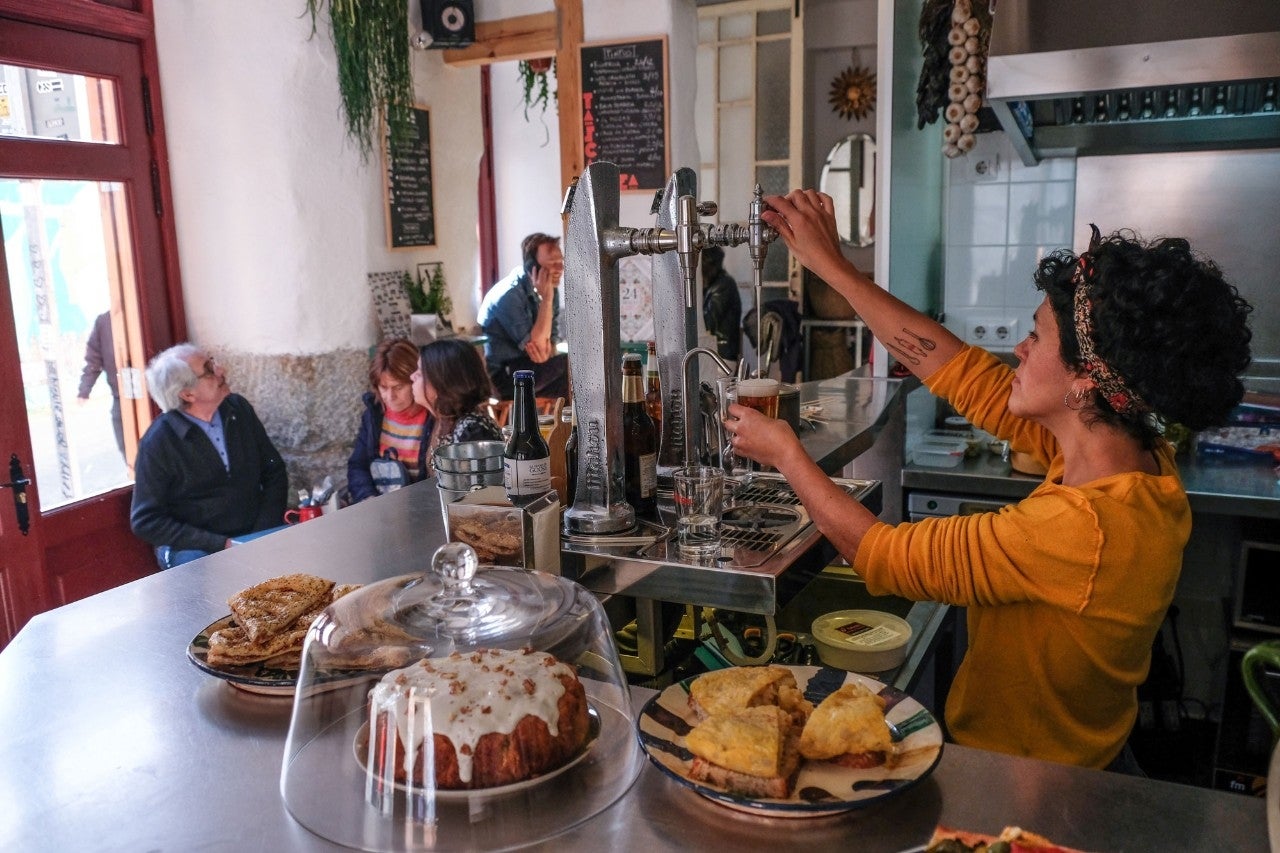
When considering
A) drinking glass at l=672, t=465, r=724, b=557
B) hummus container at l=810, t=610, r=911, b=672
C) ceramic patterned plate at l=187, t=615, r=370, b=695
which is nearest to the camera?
ceramic patterned plate at l=187, t=615, r=370, b=695

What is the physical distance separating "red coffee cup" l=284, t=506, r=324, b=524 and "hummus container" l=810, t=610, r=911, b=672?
8.58 ft

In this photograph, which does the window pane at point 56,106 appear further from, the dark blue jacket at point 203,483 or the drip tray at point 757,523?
the drip tray at point 757,523

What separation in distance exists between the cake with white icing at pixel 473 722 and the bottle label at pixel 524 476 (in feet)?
1.83

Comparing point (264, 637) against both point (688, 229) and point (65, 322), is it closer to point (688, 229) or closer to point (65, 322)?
point (688, 229)

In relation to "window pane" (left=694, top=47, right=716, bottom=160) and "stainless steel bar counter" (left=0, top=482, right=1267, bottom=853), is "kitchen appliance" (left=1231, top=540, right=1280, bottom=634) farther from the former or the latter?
"window pane" (left=694, top=47, right=716, bottom=160)

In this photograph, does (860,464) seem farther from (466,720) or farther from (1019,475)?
(466,720)

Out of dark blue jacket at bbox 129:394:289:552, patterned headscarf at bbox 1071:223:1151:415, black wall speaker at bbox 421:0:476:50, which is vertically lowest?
dark blue jacket at bbox 129:394:289:552

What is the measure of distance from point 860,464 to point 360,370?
2.25m

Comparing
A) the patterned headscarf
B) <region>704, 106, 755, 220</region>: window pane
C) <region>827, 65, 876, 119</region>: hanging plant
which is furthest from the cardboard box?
<region>827, 65, 876, 119</region>: hanging plant

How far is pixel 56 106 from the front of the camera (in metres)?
3.66

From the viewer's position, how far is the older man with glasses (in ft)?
12.6

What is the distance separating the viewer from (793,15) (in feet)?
24.0

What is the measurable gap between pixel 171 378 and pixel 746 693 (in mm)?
3344

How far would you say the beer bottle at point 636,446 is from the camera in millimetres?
1849
